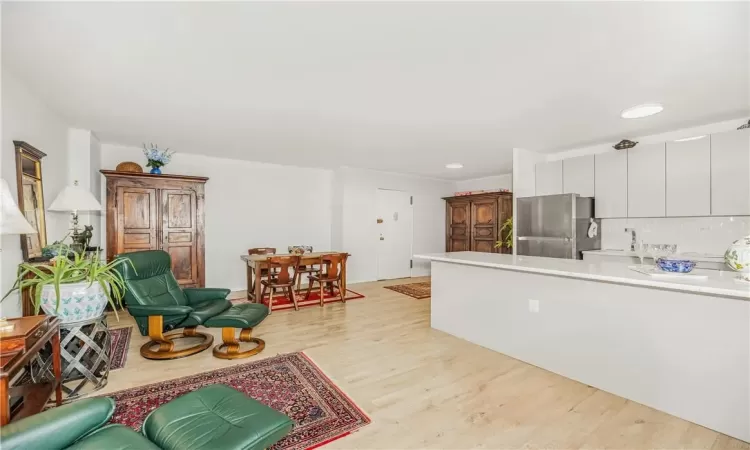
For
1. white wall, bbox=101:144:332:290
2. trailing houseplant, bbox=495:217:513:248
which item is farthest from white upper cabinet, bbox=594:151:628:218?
white wall, bbox=101:144:332:290

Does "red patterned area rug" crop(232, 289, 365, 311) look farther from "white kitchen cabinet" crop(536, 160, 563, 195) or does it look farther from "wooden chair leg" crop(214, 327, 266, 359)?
"white kitchen cabinet" crop(536, 160, 563, 195)

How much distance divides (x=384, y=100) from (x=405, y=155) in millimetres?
2322

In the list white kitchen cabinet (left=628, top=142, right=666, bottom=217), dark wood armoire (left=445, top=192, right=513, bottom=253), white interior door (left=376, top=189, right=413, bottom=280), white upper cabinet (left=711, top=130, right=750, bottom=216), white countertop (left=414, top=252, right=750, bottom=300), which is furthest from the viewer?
white interior door (left=376, top=189, right=413, bottom=280)

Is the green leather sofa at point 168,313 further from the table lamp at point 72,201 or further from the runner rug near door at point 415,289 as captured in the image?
the runner rug near door at point 415,289

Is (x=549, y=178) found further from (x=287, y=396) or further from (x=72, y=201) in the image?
(x=72, y=201)

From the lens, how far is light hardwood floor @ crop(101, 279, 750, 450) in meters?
1.80

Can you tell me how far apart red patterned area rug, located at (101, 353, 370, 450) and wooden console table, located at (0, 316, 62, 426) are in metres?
0.40

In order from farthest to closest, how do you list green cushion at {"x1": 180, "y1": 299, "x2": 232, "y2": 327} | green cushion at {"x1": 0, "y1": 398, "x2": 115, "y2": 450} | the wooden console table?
green cushion at {"x1": 180, "y1": 299, "x2": 232, "y2": 327}
the wooden console table
green cushion at {"x1": 0, "y1": 398, "x2": 115, "y2": 450}

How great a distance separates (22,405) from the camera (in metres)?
1.65

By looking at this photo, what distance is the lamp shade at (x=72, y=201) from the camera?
9.73 feet

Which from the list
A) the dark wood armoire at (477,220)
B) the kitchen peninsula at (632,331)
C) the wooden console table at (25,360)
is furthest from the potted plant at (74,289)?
the dark wood armoire at (477,220)

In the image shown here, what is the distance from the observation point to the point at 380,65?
222cm

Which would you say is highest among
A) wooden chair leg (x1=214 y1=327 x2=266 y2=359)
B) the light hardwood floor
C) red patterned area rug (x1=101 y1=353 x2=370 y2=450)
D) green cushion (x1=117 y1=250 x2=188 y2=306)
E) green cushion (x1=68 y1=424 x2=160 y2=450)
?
green cushion (x1=117 y1=250 x2=188 y2=306)

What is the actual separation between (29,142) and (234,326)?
2.34 metres
